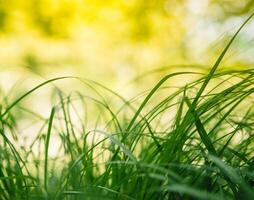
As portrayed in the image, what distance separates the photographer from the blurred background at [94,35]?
14.3ft

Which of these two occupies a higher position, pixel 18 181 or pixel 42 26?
pixel 42 26

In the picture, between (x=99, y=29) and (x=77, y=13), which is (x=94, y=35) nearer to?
(x=99, y=29)

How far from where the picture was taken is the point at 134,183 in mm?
636

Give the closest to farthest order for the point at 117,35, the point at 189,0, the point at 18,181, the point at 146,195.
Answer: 1. the point at 146,195
2. the point at 18,181
3. the point at 189,0
4. the point at 117,35

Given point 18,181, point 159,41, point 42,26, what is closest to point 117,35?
point 159,41

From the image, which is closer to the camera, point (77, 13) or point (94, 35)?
point (77, 13)

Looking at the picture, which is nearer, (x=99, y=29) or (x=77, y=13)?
(x=77, y=13)

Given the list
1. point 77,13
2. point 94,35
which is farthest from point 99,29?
point 77,13

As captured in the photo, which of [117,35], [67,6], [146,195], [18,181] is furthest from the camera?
[117,35]

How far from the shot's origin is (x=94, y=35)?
4.88m

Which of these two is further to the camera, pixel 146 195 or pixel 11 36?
pixel 11 36

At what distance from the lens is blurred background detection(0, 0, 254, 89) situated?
435cm

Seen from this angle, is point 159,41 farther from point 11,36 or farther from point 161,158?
point 161,158

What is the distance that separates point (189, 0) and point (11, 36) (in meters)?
1.60
